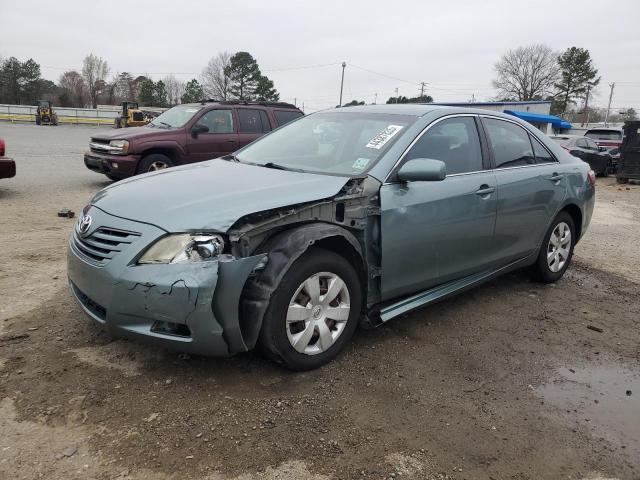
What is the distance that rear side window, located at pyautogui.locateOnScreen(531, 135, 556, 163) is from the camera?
4.79m

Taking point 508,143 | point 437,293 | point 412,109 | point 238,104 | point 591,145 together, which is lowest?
point 437,293

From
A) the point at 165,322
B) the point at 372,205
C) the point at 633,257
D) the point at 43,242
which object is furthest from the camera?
the point at 633,257

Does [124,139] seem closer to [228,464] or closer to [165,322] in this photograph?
[165,322]

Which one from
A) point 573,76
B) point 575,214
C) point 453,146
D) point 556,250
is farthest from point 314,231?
point 573,76

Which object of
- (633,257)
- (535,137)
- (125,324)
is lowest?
(633,257)

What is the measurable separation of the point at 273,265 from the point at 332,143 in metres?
1.46

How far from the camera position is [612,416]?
9.67 feet

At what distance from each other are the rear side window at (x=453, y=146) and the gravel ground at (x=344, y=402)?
49.9 inches

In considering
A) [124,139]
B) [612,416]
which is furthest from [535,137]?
[124,139]

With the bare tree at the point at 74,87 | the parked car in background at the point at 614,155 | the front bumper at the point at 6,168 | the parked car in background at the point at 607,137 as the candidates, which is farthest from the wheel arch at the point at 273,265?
the bare tree at the point at 74,87

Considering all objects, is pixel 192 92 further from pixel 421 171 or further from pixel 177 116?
pixel 421 171

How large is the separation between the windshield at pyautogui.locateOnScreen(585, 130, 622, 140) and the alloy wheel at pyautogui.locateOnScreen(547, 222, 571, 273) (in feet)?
58.8

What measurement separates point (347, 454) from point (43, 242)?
4693 millimetres

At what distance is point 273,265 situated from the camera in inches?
113
